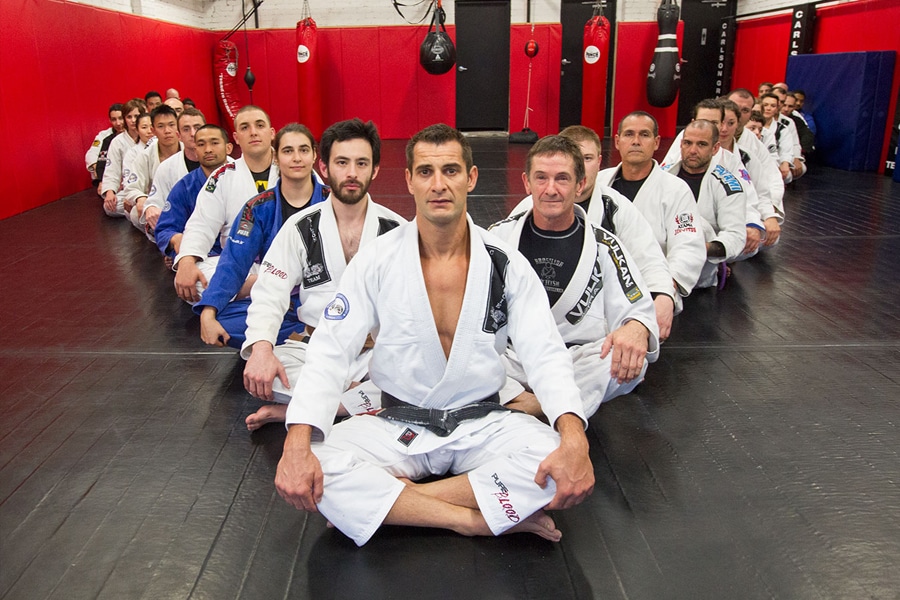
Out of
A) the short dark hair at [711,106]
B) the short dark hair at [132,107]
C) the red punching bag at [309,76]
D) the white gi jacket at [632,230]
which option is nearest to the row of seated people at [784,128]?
the short dark hair at [711,106]

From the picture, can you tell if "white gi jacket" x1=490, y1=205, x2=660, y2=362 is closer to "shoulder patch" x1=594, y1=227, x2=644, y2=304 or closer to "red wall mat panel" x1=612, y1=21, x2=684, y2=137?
"shoulder patch" x1=594, y1=227, x2=644, y2=304

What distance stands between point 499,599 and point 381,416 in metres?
0.64

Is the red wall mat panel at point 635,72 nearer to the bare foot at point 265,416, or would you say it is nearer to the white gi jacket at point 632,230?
the white gi jacket at point 632,230

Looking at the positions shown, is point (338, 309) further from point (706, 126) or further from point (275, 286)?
point (706, 126)

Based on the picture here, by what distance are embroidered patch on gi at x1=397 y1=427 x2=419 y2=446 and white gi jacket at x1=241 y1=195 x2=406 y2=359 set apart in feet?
2.50

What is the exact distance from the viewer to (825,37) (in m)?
10.2

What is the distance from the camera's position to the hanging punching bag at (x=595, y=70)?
38.1ft

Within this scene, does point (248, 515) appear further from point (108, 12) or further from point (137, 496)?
point (108, 12)

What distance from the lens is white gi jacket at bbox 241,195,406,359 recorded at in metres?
2.59

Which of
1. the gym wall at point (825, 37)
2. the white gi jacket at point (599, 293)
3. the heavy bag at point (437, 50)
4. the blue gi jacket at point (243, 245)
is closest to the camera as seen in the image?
the white gi jacket at point (599, 293)

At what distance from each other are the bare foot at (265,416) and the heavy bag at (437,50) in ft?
32.5

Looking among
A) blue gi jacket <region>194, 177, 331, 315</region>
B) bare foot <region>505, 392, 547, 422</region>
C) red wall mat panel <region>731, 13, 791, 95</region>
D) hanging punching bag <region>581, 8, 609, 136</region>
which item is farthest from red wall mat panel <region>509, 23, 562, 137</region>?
bare foot <region>505, 392, 547, 422</region>

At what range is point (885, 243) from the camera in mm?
5148

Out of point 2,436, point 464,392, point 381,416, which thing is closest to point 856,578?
point 464,392
